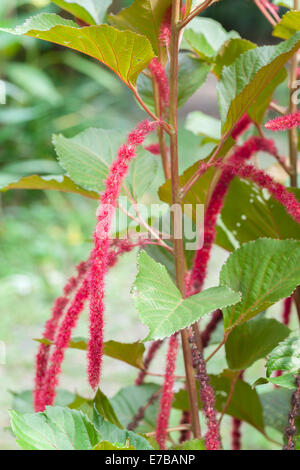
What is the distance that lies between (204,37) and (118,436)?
34 centimetres

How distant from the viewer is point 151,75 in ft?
1.41

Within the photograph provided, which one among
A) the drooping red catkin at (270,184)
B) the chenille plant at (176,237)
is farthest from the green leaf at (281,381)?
the drooping red catkin at (270,184)

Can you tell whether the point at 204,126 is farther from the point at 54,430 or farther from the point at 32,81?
the point at 32,81

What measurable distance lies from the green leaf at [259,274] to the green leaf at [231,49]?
17 cm

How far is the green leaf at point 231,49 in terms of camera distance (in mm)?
452

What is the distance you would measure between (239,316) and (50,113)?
8.43 ft

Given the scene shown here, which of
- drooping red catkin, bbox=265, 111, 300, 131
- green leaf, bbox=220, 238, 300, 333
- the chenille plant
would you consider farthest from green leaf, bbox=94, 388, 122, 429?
drooping red catkin, bbox=265, 111, 300, 131

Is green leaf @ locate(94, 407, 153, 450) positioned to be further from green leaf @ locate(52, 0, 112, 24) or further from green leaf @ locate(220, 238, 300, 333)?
green leaf @ locate(52, 0, 112, 24)

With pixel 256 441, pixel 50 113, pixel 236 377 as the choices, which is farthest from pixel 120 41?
pixel 50 113

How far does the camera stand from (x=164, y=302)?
32cm

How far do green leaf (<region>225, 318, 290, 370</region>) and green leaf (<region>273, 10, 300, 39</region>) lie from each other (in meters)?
0.22

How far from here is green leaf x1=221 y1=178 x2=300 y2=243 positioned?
0.46 metres

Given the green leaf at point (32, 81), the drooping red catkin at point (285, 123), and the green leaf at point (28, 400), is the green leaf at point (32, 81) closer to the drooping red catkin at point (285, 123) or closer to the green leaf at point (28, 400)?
the green leaf at point (28, 400)

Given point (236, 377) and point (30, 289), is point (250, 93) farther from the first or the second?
point (30, 289)
